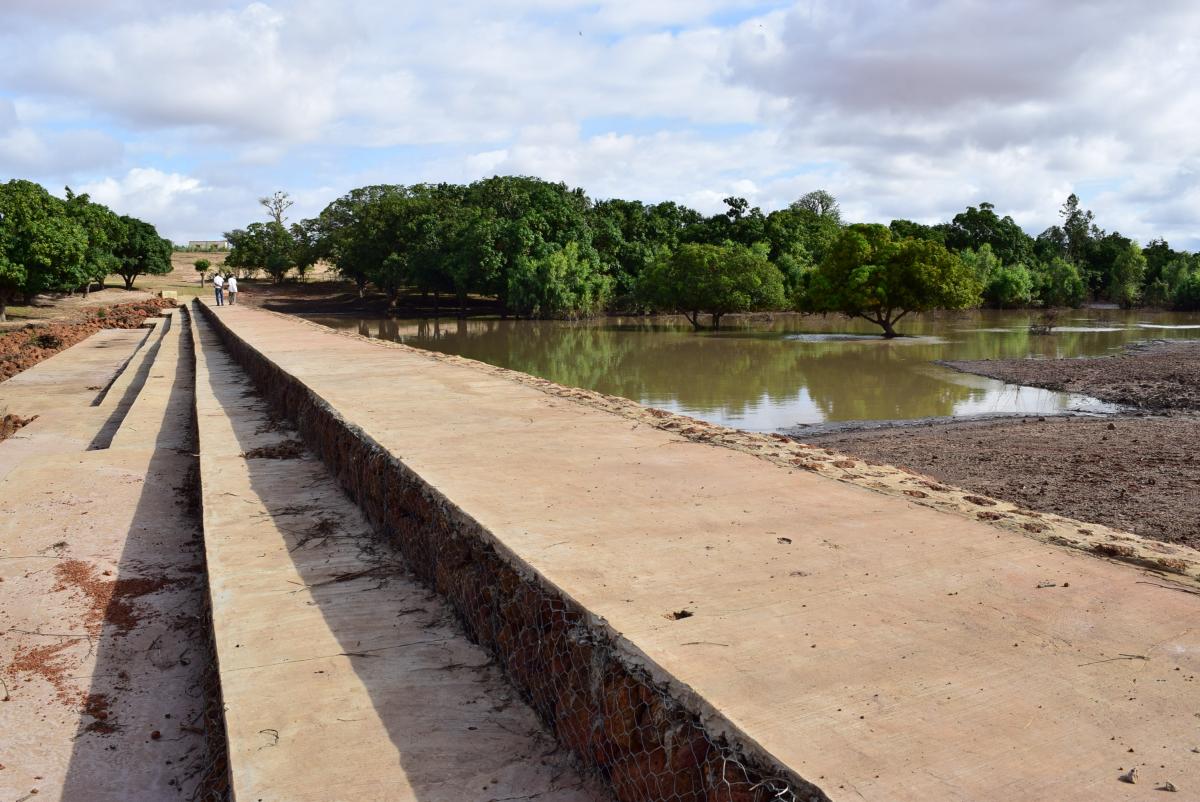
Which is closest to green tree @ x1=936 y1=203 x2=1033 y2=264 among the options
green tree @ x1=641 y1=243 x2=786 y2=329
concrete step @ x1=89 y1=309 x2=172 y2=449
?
green tree @ x1=641 y1=243 x2=786 y2=329

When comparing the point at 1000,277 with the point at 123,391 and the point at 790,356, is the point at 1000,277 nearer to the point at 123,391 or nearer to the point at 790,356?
the point at 790,356

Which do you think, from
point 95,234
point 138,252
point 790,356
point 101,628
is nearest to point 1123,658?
point 101,628

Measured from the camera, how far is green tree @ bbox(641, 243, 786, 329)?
4200cm

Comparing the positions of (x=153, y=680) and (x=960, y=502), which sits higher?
(x=960, y=502)

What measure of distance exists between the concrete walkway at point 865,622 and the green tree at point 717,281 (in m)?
37.4

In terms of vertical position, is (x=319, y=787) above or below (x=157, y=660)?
above

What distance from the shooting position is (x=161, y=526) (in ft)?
22.5

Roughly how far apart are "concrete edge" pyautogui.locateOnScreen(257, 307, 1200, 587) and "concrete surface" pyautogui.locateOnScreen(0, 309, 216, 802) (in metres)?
3.43

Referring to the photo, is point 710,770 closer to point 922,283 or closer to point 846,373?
point 846,373

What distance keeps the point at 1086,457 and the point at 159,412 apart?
11723mm

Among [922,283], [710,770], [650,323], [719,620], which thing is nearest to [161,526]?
[719,620]

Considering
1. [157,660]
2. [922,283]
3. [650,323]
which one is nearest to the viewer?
[157,660]

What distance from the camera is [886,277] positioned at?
35.6 meters

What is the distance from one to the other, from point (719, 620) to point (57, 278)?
42.7 metres
